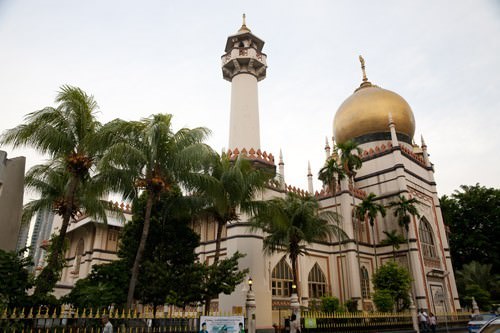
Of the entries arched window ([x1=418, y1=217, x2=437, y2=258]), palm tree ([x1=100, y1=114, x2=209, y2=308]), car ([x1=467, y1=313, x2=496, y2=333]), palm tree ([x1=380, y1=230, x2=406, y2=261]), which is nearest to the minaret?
palm tree ([x1=100, y1=114, x2=209, y2=308])

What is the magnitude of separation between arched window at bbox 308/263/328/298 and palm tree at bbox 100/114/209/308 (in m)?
13.7

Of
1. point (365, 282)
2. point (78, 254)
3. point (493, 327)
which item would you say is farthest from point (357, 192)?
point (78, 254)

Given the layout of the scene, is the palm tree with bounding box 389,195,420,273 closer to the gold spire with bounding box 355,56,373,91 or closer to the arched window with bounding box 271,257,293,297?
the arched window with bounding box 271,257,293,297

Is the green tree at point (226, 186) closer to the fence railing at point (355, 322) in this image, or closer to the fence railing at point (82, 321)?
the fence railing at point (82, 321)

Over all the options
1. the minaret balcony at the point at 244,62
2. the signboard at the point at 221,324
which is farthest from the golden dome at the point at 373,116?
the signboard at the point at 221,324

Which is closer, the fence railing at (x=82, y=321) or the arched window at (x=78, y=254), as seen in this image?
the fence railing at (x=82, y=321)

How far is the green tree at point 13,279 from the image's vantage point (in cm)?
1033

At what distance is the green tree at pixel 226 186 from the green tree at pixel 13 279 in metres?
5.73

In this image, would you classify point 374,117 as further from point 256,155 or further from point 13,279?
point 13,279

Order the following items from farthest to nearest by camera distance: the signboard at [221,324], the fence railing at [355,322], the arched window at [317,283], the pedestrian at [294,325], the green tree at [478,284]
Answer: the green tree at [478,284], the arched window at [317,283], the fence railing at [355,322], the pedestrian at [294,325], the signboard at [221,324]

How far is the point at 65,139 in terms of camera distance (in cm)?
1274

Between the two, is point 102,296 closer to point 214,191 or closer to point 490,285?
point 214,191

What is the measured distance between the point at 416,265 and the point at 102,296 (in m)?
21.0

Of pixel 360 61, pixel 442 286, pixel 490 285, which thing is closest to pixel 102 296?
pixel 442 286
